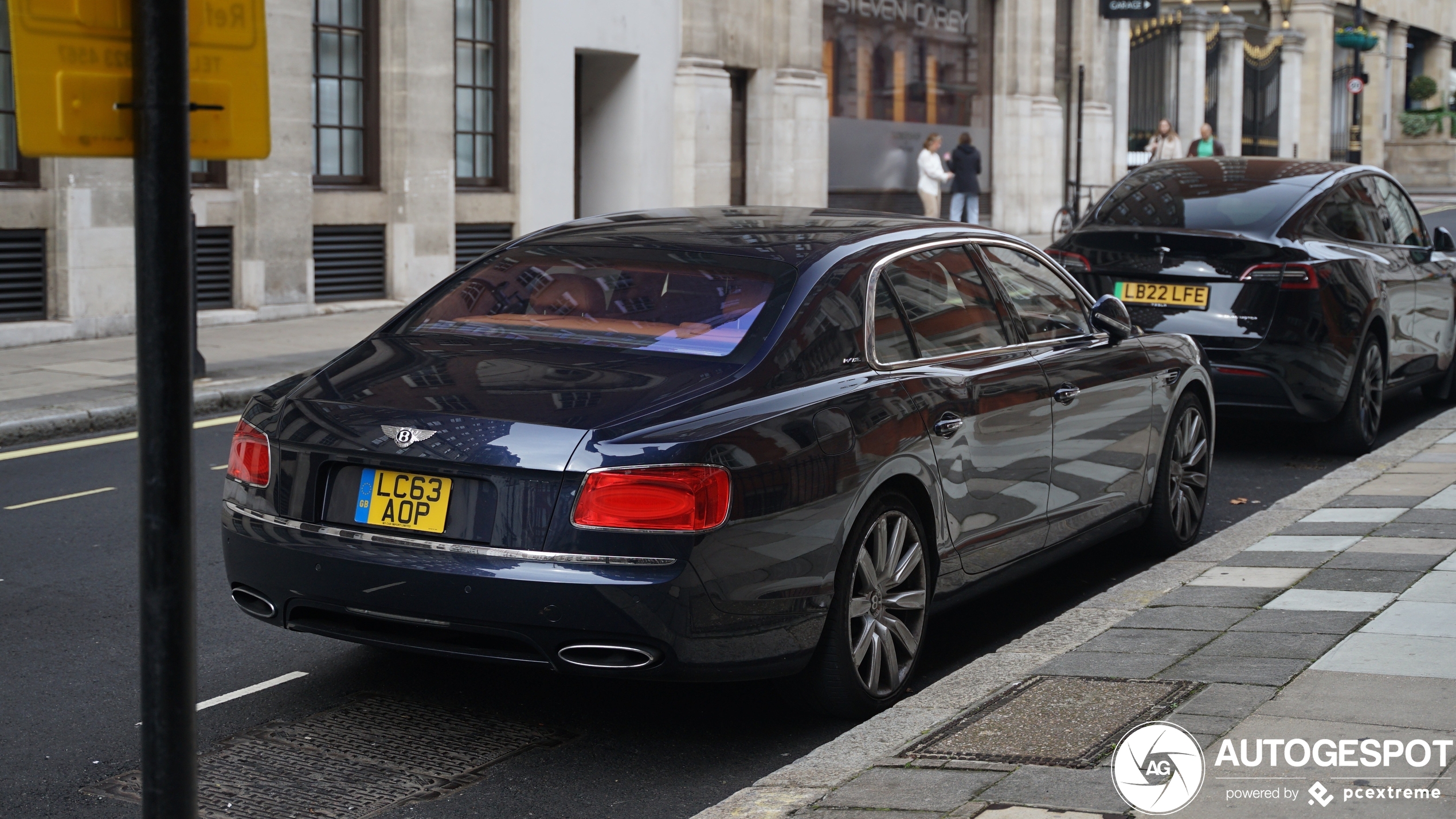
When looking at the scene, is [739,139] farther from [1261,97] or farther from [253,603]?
[1261,97]

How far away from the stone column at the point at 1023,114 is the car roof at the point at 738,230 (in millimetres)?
25088

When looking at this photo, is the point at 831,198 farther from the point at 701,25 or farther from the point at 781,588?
the point at 781,588

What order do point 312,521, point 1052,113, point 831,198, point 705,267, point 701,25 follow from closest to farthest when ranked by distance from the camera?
point 312,521
point 705,267
point 701,25
point 831,198
point 1052,113

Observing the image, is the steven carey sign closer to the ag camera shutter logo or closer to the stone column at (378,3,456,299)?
the stone column at (378,3,456,299)

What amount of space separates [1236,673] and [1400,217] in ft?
23.9

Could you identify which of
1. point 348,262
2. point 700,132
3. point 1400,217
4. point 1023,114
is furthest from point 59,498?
point 1023,114

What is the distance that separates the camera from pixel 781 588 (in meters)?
4.58

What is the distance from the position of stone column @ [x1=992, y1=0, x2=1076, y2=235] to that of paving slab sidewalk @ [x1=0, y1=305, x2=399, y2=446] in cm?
1676

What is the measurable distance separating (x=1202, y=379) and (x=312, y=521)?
4.24m

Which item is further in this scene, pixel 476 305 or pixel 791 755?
pixel 476 305

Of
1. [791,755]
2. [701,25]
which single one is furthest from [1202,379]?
[701,25]

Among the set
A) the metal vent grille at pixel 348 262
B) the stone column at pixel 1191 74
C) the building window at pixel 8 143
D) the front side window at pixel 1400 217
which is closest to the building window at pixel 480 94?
the metal vent grille at pixel 348 262

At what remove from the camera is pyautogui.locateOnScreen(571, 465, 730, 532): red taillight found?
436 centimetres

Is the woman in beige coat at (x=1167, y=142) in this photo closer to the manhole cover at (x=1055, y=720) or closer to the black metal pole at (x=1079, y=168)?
the black metal pole at (x=1079, y=168)
